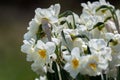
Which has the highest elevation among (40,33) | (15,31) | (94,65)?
(15,31)

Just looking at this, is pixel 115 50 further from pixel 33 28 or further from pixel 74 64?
pixel 33 28

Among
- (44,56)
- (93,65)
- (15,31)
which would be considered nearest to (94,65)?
(93,65)

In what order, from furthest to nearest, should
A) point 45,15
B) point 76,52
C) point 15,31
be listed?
1. point 15,31
2. point 45,15
3. point 76,52

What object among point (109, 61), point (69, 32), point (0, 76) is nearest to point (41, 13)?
point (69, 32)

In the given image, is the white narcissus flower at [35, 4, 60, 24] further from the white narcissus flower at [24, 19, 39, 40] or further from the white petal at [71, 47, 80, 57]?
the white petal at [71, 47, 80, 57]

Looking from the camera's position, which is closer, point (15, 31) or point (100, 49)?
point (100, 49)

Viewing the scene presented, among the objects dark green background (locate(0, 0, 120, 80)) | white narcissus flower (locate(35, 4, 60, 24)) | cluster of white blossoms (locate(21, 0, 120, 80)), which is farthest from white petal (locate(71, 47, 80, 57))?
dark green background (locate(0, 0, 120, 80))

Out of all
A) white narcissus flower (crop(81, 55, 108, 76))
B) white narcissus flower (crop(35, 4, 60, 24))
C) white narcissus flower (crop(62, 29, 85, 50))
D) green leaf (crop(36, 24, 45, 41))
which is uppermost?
white narcissus flower (crop(35, 4, 60, 24))

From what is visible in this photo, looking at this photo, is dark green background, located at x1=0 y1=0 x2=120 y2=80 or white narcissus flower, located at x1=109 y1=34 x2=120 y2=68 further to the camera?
dark green background, located at x1=0 y1=0 x2=120 y2=80
